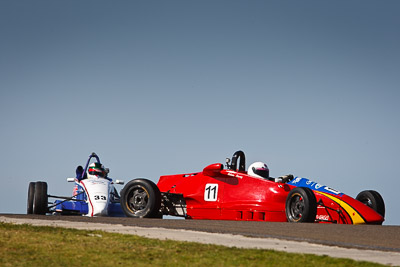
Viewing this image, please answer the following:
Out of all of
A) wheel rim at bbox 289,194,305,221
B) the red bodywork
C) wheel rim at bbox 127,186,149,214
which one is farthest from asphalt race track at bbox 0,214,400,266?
wheel rim at bbox 127,186,149,214

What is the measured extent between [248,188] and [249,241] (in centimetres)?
702

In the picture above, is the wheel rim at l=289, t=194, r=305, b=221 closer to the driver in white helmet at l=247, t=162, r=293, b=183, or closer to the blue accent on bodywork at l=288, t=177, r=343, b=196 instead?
the blue accent on bodywork at l=288, t=177, r=343, b=196

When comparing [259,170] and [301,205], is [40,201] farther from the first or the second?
[301,205]

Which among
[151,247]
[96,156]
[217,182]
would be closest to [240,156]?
[217,182]

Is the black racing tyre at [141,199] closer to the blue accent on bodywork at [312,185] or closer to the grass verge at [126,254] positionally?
the blue accent on bodywork at [312,185]

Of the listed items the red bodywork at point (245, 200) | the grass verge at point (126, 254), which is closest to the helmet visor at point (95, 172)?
the red bodywork at point (245, 200)

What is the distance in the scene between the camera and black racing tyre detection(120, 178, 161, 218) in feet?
56.7

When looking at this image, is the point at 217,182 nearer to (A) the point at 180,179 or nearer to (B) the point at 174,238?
(A) the point at 180,179

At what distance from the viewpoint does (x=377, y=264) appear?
26.9 ft

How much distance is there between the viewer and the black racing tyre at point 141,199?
1730 centimetres

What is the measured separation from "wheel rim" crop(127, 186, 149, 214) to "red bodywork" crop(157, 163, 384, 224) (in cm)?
148

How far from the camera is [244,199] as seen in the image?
17.5 meters

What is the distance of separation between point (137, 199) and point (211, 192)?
2010 mm

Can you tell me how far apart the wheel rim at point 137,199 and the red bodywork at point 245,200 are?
1.48 m
